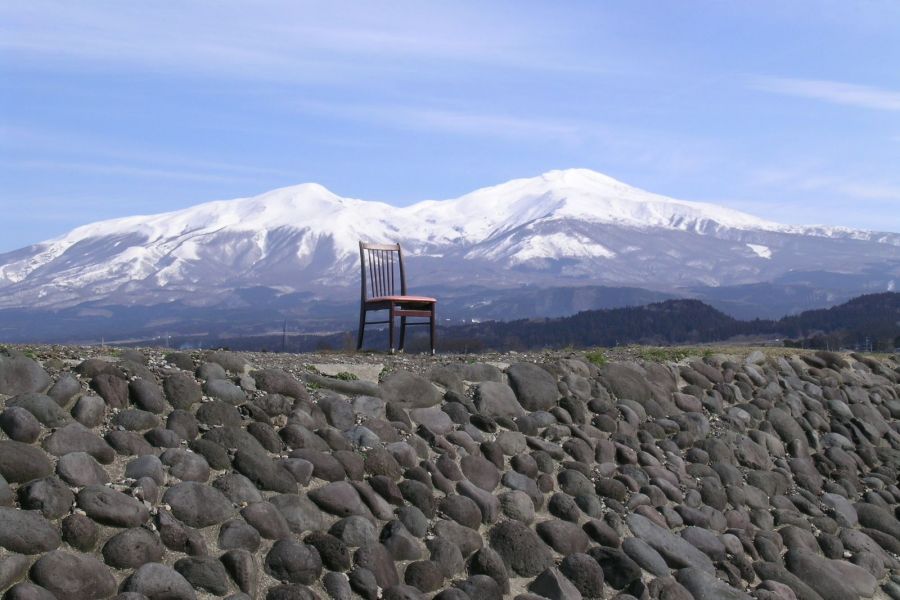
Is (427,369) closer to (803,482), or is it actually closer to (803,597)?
(803,597)

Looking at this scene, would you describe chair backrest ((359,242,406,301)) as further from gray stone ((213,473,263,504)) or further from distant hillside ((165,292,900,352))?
distant hillside ((165,292,900,352))

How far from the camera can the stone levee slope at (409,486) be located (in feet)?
23.7

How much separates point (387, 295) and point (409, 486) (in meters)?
6.87

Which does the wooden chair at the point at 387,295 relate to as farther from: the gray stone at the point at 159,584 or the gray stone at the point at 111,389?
the gray stone at the point at 159,584

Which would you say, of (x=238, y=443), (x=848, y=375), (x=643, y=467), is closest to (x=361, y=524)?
(x=238, y=443)

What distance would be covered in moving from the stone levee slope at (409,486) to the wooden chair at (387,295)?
7.06 feet

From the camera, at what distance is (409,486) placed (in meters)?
8.88

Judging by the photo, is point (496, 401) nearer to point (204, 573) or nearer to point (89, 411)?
point (89, 411)

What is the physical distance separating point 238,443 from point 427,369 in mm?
2905

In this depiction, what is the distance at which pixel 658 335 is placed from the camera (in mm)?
104562

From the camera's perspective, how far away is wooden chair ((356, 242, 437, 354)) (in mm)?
14625

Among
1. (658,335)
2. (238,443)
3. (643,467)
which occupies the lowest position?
(658,335)

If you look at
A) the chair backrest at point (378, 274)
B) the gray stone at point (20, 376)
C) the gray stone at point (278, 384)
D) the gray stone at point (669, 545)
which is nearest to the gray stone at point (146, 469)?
the gray stone at point (20, 376)

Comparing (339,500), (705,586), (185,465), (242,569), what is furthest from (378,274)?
(242,569)
